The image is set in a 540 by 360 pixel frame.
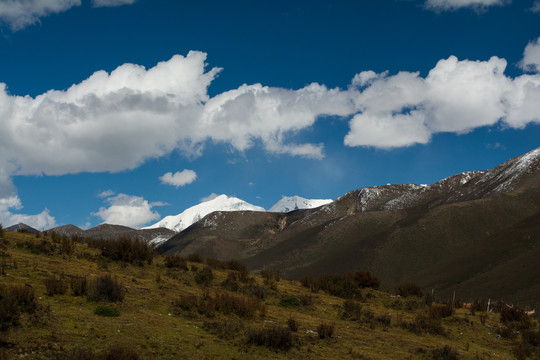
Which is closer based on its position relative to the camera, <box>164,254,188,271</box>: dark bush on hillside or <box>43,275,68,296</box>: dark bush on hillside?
<box>43,275,68,296</box>: dark bush on hillside

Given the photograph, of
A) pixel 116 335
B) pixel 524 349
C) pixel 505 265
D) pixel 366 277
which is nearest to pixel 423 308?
pixel 366 277

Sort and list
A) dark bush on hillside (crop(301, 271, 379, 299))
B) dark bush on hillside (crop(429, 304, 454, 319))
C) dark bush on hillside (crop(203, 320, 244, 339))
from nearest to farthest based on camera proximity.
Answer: dark bush on hillside (crop(203, 320, 244, 339))
dark bush on hillside (crop(429, 304, 454, 319))
dark bush on hillside (crop(301, 271, 379, 299))

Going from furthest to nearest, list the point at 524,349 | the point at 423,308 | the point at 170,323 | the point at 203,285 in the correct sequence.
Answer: the point at 423,308, the point at 203,285, the point at 524,349, the point at 170,323

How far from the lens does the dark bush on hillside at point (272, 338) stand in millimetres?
11500

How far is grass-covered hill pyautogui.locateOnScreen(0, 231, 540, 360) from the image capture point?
10.1 m

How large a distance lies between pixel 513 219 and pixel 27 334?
123m

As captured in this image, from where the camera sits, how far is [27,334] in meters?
9.70

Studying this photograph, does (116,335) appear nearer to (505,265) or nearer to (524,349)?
(524,349)

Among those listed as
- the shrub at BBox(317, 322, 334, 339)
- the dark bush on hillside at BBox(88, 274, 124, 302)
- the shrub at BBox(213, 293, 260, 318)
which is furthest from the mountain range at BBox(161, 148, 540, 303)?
the dark bush on hillside at BBox(88, 274, 124, 302)

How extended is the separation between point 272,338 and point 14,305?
21.1ft

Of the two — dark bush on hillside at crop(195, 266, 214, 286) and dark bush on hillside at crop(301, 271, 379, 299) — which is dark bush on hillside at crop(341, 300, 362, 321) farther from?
dark bush on hillside at crop(195, 266, 214, 286)

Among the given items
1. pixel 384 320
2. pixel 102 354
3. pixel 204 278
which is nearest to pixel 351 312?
pixel 384 320

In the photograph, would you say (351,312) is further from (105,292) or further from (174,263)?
(174,263)

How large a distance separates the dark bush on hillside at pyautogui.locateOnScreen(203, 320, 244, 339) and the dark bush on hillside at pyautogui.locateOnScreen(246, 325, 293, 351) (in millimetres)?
616
